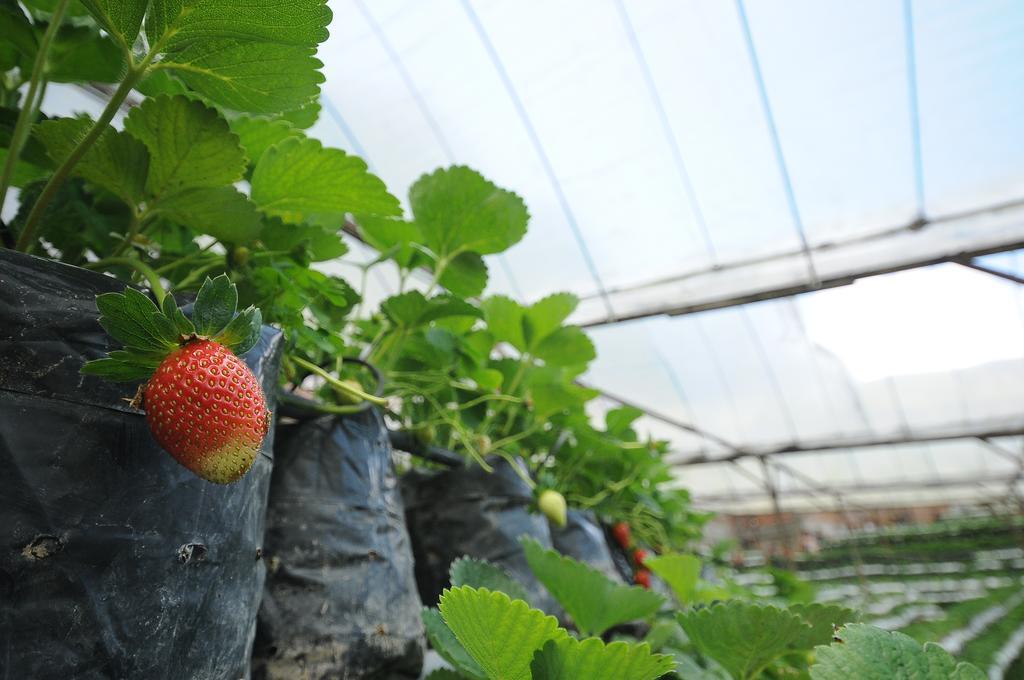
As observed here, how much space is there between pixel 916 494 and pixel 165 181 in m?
12.6

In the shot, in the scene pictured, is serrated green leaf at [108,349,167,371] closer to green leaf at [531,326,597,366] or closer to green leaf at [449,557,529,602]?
green leaf at [449,557,529,602]

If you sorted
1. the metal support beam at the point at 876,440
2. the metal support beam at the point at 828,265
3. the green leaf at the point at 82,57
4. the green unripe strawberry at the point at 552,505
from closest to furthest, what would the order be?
the green leaf at the point at 82,57 < the green unripe strawberry at the point at 552,505 < the metal support beam at the point at 828,265 < the metal support beam at the point at 876,440

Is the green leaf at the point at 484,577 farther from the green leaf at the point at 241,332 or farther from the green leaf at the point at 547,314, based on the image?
the green leaf at the point at 547,314

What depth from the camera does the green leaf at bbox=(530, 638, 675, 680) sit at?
1.15ft

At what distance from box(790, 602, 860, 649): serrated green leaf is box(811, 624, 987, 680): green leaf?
106 mm

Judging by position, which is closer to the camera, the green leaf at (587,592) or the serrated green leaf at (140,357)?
the serrated green leaf at (140,357)

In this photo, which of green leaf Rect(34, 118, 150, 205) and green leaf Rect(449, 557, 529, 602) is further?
green leaf Rect(449, 557, 529, 602)

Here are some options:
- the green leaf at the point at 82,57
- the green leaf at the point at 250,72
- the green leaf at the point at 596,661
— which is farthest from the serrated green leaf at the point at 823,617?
the green leaf at the point at 82,57

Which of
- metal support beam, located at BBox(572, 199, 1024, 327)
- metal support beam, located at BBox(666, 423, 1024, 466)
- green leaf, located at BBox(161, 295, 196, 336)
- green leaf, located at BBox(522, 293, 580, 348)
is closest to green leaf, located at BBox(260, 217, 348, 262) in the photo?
green leaf, located at BBox(161, 295, 196, 336)

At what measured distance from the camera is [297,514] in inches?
21.4

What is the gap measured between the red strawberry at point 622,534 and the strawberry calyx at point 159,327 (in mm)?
1409

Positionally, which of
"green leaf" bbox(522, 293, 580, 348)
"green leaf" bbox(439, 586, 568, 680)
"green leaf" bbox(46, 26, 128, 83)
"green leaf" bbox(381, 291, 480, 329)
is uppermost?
"green leaf" bbox(522, 293, 580, 348)

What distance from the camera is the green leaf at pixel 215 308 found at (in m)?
0.35

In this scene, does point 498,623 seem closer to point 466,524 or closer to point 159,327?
point 159,327
